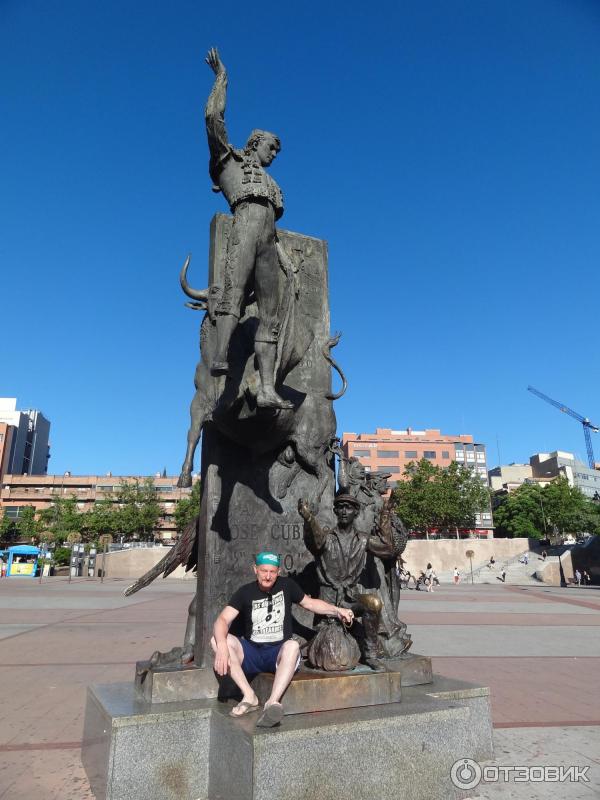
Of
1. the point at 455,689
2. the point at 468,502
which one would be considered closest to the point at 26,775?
the point at 455,689

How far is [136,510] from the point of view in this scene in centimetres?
5844

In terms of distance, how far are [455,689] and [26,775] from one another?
3591mm

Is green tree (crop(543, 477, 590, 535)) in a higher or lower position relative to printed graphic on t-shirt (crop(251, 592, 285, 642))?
higher

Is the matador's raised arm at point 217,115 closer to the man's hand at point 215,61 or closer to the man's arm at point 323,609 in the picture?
the man's hand at point 215,61

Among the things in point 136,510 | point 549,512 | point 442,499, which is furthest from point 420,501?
point 136,510

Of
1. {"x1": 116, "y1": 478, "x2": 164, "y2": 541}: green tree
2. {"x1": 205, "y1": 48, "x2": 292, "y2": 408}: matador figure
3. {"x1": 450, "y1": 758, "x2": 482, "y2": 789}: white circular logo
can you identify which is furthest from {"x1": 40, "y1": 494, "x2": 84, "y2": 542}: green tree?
{"x1": 450, "y1": 758, "x2": 482, "y2": 789}: white circular logo

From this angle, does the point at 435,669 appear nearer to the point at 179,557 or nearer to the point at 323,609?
the point at 179,557

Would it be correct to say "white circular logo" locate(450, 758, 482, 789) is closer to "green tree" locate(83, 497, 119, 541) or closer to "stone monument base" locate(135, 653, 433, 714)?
"stone monument base" locate(135, 653, 433, 714)

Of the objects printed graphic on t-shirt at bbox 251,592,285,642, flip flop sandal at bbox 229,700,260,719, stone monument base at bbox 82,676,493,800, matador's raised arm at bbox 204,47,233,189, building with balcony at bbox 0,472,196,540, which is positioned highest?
building with balcony at bbox 0,472,196,540

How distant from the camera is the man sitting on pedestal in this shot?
3.80 metres

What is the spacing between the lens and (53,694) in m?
7.49

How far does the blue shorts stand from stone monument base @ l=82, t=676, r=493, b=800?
0.31 metres

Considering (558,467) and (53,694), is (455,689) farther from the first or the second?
(558,467)

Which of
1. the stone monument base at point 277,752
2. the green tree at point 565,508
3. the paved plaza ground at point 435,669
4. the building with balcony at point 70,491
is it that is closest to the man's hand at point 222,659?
the stone monument base at point 277,752
